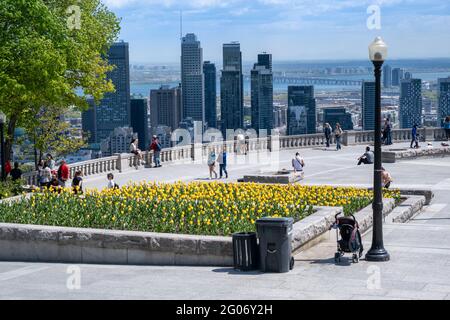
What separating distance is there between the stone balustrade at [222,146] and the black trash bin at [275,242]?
61.8 ft

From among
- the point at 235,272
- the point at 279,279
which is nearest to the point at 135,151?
the point at 235,272

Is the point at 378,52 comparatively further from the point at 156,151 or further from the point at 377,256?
the point at 156,151

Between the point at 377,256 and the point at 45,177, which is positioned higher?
the point at 45,177

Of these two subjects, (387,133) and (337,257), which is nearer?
(337,257)

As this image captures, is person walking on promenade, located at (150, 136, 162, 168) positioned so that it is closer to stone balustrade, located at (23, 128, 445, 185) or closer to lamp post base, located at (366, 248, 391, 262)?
stone balustrade, located at (23, 128, 445, 185)

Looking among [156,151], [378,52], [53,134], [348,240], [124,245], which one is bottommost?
[124,245]

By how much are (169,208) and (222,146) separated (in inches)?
876

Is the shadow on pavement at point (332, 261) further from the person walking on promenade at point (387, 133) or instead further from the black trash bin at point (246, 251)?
the person walking on promenade at point (387, 133)

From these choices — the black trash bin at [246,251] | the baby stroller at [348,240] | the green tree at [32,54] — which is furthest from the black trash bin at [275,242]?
the green tree at [32,54]

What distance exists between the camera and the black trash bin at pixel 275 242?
50.1 ft

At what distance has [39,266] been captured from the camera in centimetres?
1723

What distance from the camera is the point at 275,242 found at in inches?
604

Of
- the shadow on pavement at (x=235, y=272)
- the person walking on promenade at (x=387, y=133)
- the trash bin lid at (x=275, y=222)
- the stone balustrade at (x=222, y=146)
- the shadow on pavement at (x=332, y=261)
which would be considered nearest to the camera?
the trash bin lid at (x=275, y=222)
